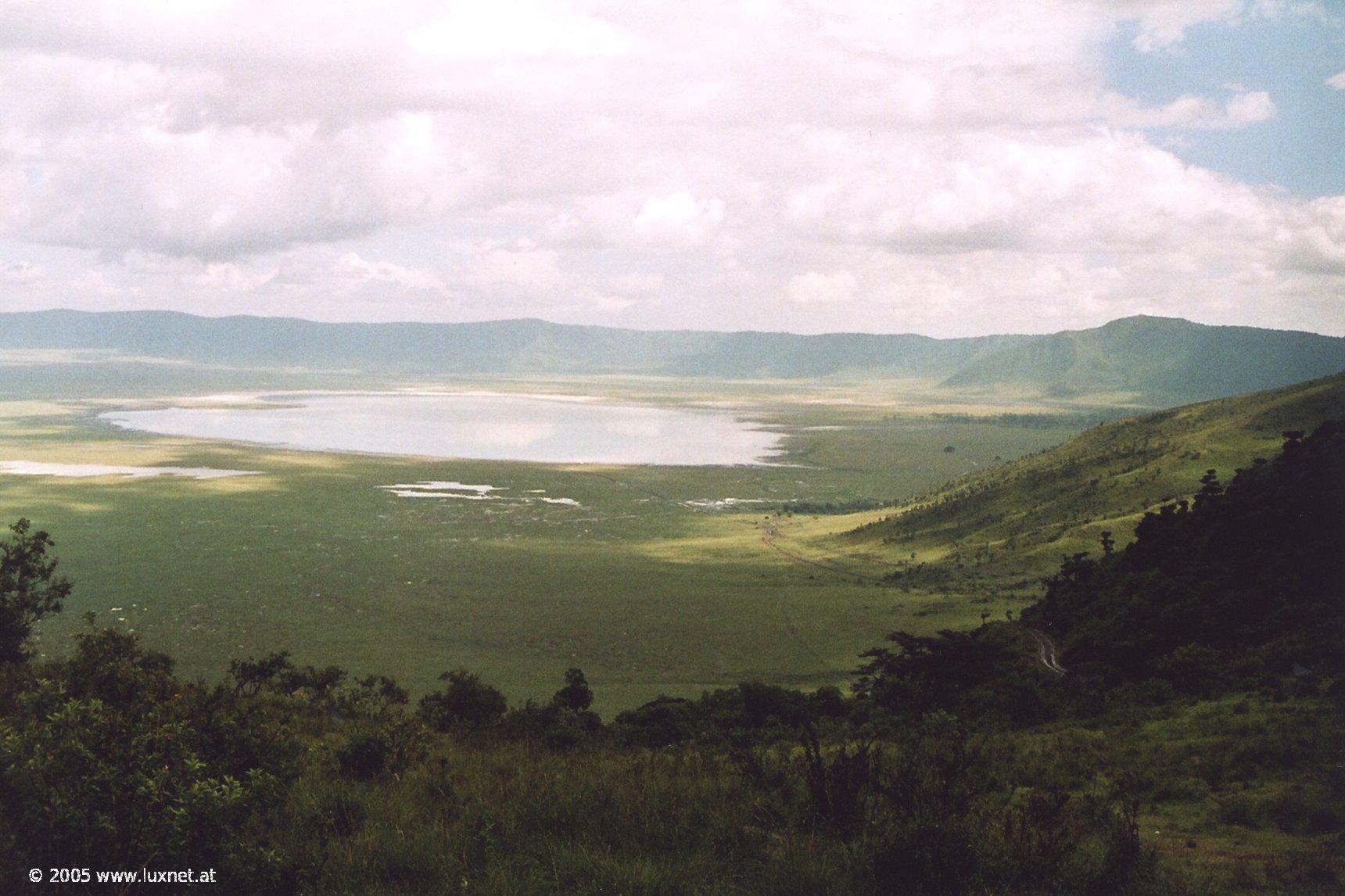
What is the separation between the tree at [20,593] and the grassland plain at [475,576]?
41.2 feet

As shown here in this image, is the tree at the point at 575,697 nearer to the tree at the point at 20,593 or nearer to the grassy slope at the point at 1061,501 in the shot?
the tree at the point at 20,593

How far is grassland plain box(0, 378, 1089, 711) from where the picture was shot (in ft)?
163

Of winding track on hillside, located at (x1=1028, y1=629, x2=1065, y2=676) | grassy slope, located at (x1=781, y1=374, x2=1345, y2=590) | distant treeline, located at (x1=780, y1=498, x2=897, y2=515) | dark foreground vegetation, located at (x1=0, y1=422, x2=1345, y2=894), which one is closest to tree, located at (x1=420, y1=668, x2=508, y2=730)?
dark foreground vegetation, located at (x1=0, y1=422, x2=1345, y2=894)

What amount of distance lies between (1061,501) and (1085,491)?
2.10m

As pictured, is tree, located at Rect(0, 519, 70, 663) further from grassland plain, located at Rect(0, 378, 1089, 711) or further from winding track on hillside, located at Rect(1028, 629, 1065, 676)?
winding track on hillside, located at Rect(1028, 629, 1065, 676)

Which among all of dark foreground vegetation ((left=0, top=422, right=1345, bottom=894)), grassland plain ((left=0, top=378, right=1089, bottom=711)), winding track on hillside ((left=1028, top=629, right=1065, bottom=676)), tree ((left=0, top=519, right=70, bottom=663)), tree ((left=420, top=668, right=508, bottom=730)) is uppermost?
dark foreground vegetation ((left=0, top=422, right=1345, bottom=894))

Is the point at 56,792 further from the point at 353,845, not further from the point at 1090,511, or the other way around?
the point at 1090,511

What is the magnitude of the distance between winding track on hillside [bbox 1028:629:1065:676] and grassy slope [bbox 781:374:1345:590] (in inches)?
959

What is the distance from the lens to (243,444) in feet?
493

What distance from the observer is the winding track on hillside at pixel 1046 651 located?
34.7 meters

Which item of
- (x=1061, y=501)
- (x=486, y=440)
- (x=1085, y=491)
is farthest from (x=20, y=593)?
(x=486, y=440)

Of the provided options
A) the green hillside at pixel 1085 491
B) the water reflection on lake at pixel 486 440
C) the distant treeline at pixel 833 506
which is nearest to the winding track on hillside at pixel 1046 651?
the green hillside at pixel 1085 491

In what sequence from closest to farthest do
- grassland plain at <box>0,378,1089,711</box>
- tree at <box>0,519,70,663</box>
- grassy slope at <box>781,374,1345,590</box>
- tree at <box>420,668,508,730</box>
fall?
tree at <box>420,668,508,730</box>, tree at <box>0,519,70,663</box>, grassland plain at <box>0,378,1089,711</box>, grassy slope at <box>781,374,1345,590</box>

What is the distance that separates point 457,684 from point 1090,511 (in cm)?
5941
